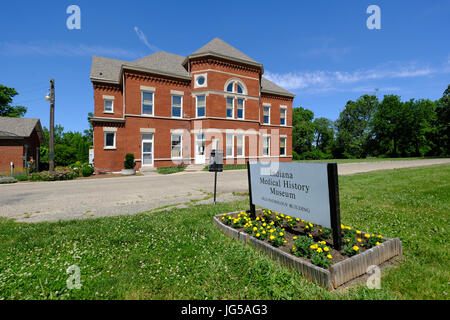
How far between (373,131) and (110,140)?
186ft

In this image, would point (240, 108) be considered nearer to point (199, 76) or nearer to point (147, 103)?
point (199, 76)

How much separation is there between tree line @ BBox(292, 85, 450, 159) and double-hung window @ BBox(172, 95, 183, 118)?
1036 inches

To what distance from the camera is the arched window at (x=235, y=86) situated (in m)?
21.6

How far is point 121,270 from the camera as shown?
116 inches

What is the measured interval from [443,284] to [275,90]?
27.0 metres

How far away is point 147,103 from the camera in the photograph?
1977 centimetres

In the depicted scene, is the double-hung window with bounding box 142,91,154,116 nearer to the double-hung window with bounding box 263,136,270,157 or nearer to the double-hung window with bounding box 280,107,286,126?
the double-hung window with bounding box 263,136,270,157

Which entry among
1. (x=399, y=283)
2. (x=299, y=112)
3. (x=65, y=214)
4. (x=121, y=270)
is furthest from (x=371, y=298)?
(x=299, y=112)

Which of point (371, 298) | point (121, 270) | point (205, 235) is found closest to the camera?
point (371, 298)

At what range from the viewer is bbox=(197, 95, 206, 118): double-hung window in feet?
68.9

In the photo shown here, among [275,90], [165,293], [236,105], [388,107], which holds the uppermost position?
[388,107]

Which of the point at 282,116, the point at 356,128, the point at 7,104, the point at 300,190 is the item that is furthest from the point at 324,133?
the point at 7,104

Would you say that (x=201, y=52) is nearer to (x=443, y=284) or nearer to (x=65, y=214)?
(x=65, y=214)

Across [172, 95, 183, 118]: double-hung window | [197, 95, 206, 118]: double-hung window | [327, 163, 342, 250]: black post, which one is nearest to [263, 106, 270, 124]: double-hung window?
[197, 95, 206, 118]: double-hung window
